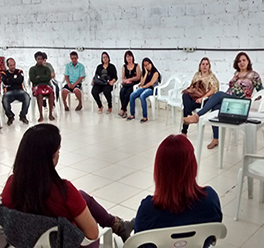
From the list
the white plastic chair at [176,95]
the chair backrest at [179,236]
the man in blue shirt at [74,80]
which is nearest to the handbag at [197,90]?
the white plastic chair at [176,95]

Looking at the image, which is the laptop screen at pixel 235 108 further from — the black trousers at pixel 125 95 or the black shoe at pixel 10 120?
the black shoe at pixel 10 120

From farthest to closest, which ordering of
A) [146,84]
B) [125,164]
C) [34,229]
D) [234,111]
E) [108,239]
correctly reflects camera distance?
[146,84] → [125,164] → [234,111] → [108,239] → [34,229]

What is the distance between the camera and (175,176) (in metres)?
1.61

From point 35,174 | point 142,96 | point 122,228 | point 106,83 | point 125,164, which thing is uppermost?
point 35,174

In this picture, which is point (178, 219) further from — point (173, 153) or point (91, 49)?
point (91, 49)

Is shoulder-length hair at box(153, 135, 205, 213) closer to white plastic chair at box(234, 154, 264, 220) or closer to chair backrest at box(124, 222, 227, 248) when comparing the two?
chair backrest at box(124, 222, 227, 248)

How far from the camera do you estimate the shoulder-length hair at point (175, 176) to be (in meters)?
1.59

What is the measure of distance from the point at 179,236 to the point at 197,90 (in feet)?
11.7

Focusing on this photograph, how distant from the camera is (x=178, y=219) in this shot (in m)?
1.57

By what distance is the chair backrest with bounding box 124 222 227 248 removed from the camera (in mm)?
1487

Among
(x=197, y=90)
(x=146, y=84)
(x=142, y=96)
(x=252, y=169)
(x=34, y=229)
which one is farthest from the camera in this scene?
(x=146, y=84)

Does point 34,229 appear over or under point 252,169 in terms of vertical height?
over

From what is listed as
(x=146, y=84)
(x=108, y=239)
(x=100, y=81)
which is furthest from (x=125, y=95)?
(x=108, y=239)

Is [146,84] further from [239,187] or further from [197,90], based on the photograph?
[239,187]
